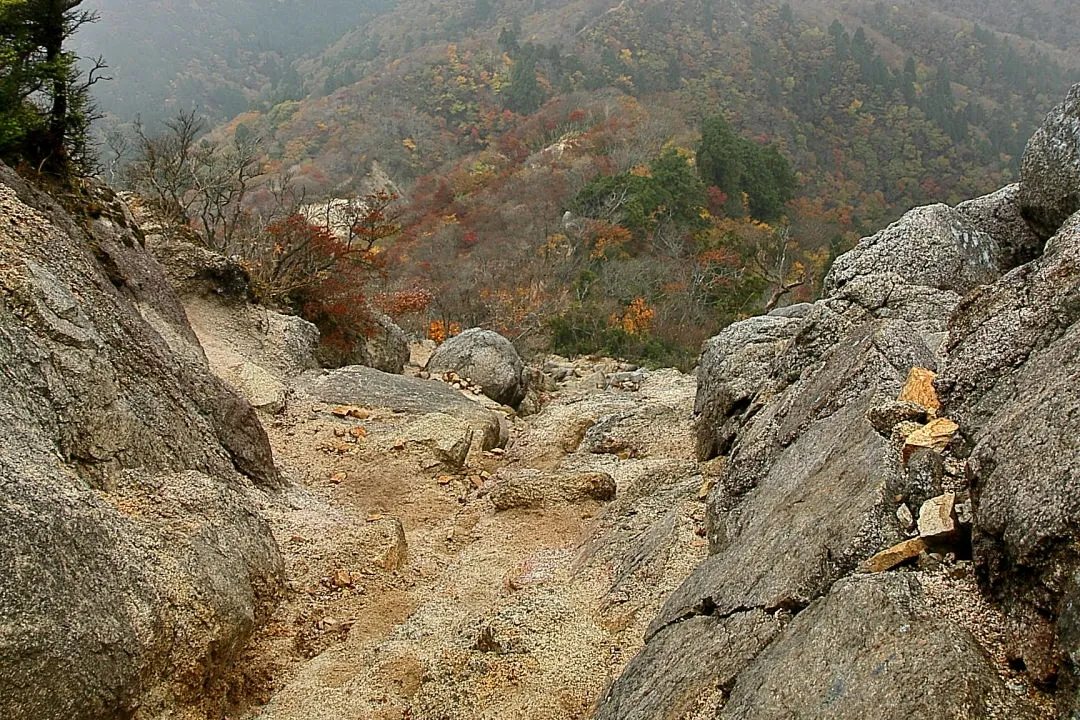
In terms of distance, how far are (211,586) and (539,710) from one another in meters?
2.48

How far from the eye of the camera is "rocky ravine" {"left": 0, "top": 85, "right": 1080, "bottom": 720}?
10.1 feet

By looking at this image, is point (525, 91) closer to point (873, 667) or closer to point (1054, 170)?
point (1054, 170)

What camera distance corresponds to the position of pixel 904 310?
6.40 metres

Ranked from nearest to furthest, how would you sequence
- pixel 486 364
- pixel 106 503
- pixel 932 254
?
pixel 106 503
pixel 932 254
pixel 486 364

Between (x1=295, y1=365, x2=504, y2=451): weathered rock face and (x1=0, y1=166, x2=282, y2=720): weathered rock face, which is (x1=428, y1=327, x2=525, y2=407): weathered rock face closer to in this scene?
(x1=295, y1=365, x2=504, y2=451): weathered rock face

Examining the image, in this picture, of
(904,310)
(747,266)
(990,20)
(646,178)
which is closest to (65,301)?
(904,310)

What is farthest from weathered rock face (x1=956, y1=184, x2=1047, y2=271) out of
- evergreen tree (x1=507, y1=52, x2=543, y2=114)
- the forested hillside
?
evergreen tree (x1=507, y1=52, x2=543, y2=114)

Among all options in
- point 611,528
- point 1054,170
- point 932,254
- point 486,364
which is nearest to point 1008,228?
point 932,254

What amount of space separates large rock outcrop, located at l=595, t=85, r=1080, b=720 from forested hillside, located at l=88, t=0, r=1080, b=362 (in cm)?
1381

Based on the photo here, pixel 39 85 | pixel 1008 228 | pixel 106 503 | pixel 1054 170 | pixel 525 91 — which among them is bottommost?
pixel 1008 228

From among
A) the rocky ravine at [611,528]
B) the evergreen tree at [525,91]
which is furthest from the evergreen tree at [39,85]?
the evergreen tree at [525,91]

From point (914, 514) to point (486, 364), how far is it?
13.2 meters

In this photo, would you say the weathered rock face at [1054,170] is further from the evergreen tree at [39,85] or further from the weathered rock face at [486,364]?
the weathered rock face at [486,364]

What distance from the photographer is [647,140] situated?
57.5 metres
